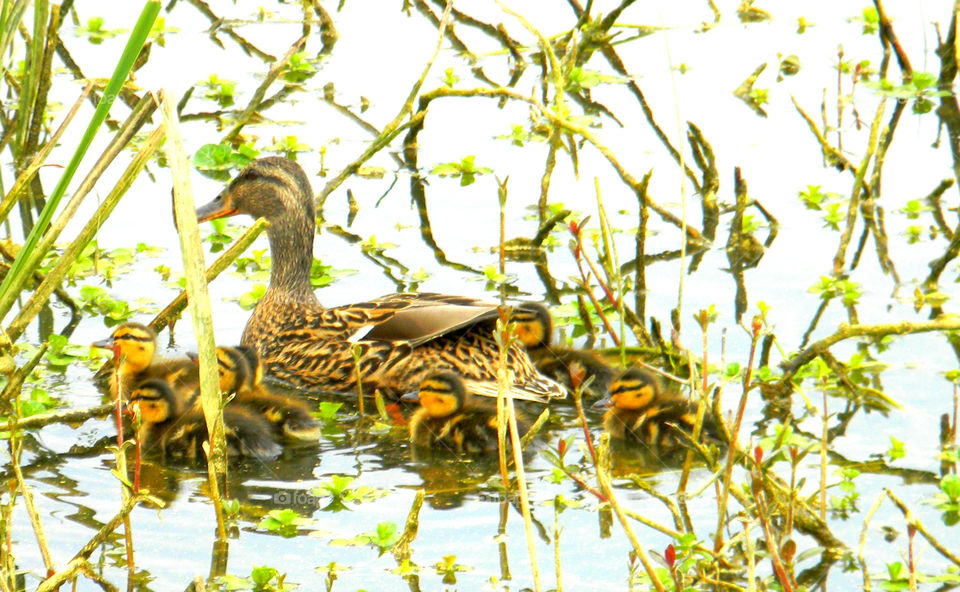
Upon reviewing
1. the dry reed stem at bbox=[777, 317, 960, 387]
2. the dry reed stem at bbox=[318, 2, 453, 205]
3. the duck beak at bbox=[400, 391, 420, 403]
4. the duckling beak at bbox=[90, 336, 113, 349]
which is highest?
the dry reed stem at bbox=[318, 2, 453, 205]

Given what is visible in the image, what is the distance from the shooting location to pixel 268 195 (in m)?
5.48

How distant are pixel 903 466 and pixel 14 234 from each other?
11.8ft

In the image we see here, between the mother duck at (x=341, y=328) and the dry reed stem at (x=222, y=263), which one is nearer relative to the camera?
the dry reed stem at (x=222, y=263)

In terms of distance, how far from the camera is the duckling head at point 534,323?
483 cm

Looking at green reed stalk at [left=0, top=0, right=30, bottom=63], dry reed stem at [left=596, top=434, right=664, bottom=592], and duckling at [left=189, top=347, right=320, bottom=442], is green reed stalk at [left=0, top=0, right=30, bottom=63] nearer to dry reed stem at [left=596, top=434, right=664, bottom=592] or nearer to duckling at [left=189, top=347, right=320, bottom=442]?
duckling at [left=189, top=347, right=320, bottom=442]

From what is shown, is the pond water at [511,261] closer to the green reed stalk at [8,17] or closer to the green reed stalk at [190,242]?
the green reed stalk at [190,242]

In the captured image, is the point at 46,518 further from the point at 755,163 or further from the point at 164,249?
the point at 755,163

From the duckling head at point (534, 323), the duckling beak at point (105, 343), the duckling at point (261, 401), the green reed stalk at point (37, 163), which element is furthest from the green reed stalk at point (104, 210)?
the duckling head at point (534, 323)

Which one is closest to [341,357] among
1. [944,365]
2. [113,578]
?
[113,578]

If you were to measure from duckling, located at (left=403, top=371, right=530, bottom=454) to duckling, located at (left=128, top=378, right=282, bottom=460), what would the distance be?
1.47ft

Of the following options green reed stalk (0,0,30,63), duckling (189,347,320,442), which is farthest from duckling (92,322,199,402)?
green reed stalk (0,0,30,63)

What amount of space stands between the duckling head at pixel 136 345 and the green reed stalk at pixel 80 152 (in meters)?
Answer: 1.31

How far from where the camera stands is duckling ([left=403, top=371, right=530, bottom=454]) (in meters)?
4.19

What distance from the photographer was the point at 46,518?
3.64m
